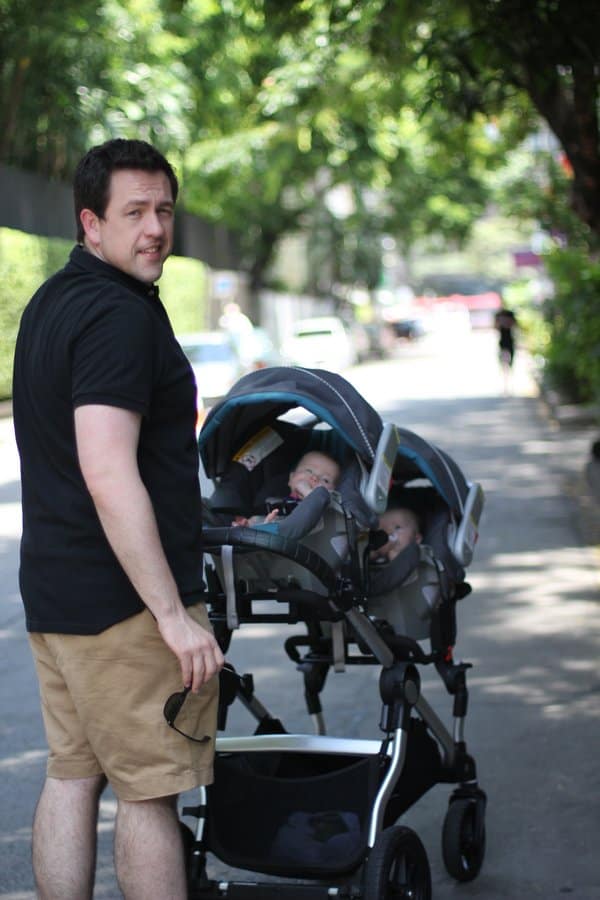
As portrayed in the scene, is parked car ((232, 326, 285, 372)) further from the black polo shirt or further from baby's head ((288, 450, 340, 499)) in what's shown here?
the black polo shirt

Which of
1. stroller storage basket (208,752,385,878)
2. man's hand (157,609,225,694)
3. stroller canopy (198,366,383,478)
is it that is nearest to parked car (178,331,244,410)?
stroller canopy (198,366,383,478)

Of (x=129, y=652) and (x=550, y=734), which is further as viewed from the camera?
(x=550, y=734)

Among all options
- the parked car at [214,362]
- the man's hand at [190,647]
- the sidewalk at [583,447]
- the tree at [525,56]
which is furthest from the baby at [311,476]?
the parked car at [214,362]

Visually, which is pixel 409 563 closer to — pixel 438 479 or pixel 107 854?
pixel 438 479

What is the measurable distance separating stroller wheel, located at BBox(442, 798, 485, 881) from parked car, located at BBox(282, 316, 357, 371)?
117ft

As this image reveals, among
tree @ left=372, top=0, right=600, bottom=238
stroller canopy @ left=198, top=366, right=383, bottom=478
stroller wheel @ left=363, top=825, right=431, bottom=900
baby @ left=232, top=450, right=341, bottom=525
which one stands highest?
tree @ left=372, top=0, right=600, bottom=238

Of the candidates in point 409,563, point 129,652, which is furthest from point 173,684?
point 409,563

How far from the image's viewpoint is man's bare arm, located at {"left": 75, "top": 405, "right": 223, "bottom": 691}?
3217 millimetres

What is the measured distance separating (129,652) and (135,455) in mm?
448

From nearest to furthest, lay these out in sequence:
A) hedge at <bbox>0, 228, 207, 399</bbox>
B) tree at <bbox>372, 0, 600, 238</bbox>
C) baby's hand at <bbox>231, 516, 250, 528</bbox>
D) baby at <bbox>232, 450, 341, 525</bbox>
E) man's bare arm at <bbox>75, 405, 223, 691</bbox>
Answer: man's bare arm at <bbox>75, 405, 223, 691</bbox>, baby's hand at <bbox>231, 516, 250, 528</bbox>, baby at <bbox>232, 450, 341, 525</bbox>, tree at <bbox>372, 0, 600, 238</bbox>, hedge at <bbox>0, 228, 207, 399</bbox>

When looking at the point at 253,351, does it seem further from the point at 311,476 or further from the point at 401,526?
the point at 311,476

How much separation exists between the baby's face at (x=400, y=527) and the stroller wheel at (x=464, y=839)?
845 millimetres

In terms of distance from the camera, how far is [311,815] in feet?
14.2

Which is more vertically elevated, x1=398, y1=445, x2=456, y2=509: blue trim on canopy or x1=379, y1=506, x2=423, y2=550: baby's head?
x1=398, y1=445, x2=456, y2=509: blue trim on canopy
